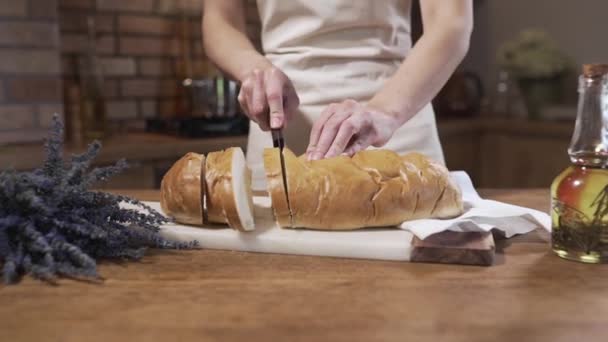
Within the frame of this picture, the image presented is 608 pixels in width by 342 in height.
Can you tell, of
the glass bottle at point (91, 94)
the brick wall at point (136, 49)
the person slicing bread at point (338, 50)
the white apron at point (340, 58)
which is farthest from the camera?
the brick wall at point (136, 49)

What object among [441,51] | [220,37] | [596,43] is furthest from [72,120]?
[596,43]

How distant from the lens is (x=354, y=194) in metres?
0.92

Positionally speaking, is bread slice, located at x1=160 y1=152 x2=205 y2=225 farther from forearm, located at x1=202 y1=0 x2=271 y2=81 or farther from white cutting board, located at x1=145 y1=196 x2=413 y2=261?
forearm, located at x1=202 y1=0 x2=271 y2=81

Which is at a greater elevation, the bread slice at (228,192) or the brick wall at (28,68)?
the brick wall at (28,68)

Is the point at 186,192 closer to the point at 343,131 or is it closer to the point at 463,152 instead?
the point at 343,131

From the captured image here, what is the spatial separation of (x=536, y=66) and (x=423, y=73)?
218 cm

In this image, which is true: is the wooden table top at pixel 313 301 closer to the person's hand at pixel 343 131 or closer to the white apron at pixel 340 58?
the person's hand at pixel 343 131

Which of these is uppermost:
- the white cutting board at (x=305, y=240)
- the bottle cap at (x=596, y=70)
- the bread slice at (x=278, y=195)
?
the bottle cap at (x=596, y=70)

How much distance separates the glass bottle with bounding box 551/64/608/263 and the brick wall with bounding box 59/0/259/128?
6.92ft

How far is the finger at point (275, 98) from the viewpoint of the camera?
103 cm

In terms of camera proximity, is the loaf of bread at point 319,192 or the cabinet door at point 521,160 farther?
the cabinet door at point 521,160

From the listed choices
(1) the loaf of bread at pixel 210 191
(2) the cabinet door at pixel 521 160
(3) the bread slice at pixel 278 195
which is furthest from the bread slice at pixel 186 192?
(2) the cabinet door at pixel 521 160

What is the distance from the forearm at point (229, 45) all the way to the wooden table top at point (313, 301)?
56cm

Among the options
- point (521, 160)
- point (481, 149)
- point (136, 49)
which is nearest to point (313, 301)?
point (136, 49)
